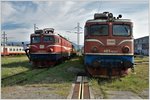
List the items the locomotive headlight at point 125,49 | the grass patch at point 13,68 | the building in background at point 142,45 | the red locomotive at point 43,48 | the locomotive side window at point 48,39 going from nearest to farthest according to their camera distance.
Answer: the locomotive headlight at point 125,49, the grass patch at point 13,68, the red locomotive at point 43,48, the locomotive side window at point 48,39, the building in background at point 142,45

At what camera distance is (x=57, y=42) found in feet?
69.6

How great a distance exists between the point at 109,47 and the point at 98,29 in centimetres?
98

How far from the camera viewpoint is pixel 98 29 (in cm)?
1238

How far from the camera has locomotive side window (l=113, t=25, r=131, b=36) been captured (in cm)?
1231

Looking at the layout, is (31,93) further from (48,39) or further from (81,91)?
(48,39)

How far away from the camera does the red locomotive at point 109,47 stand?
11984 mm

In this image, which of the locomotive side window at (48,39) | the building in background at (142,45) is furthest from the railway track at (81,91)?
the building in background at (142,45)

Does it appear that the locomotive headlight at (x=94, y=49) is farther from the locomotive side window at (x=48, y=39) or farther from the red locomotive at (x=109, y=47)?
the locomotive side window at (x=48, y=39)

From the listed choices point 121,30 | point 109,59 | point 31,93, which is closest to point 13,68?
point 109,59

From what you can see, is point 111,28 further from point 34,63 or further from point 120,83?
point 34,63

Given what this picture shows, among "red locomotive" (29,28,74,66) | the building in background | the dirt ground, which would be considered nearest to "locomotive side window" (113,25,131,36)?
the dirt ground

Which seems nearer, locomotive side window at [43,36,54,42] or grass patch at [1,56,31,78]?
grass patch at [1,56,31,78]

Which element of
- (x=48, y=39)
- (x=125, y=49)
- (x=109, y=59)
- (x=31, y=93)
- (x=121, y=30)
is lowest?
(x=31, y=93)

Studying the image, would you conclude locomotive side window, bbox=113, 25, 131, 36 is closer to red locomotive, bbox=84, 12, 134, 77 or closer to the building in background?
red locomotive, bbox=84, 12, 134, 77
